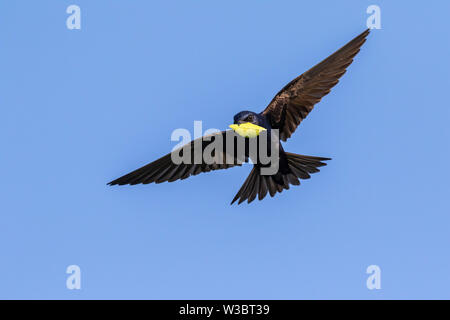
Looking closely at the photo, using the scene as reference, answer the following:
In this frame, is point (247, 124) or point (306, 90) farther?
point (306, 90)

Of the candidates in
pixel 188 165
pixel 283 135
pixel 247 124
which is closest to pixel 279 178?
pixel 283 135

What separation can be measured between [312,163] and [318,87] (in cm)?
113

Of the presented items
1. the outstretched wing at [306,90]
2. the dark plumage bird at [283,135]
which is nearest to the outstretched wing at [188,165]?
the dark plumage bird at [283,135]

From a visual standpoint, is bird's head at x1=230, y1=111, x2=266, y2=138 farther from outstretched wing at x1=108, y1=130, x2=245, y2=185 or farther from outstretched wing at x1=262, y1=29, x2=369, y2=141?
outstretched wing at x1=108, y1=130, x2=245, y2=185

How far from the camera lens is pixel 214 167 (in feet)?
37.9

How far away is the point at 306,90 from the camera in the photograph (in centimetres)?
1056

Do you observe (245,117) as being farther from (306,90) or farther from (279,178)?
(279,178)

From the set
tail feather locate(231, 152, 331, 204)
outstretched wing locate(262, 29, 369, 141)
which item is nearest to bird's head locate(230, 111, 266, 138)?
outstretched wing locate(262, 29, 369, 141)

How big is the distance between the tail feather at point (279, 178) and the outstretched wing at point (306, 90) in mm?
445

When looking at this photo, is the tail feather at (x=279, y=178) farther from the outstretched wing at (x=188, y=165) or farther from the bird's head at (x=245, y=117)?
the bird's head at (x=245, y=117)

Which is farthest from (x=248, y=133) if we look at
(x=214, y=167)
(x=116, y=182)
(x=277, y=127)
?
(x=116, y=182)

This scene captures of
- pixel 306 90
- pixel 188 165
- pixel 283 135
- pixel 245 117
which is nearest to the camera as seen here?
pixel 245 117

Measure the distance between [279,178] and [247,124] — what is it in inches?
50.5

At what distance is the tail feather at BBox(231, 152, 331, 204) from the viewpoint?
10680 mm
